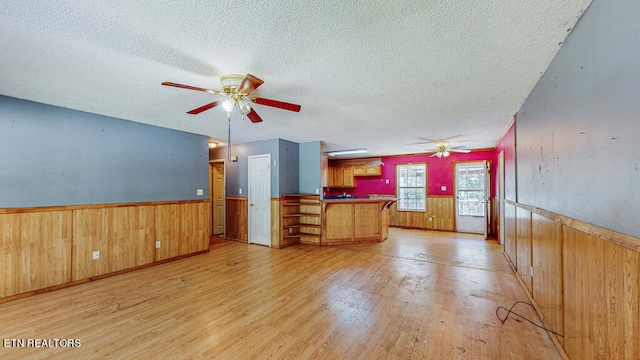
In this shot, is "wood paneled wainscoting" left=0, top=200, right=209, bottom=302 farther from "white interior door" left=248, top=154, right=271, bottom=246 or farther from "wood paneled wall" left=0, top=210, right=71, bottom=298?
"white interior door" left=248, top=154, right=271, bottom=246

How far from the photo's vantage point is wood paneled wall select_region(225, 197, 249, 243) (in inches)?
232

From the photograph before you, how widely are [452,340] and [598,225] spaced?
139 centimetres

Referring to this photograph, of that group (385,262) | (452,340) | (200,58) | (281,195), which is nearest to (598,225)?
(452,340)

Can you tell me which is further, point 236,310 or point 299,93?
point 299,93

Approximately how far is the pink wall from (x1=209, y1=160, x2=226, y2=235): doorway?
376cm

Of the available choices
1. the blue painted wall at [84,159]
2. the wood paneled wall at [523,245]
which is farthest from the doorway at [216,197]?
the wood paneled wall at [523,245]

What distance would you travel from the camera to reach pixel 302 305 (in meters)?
2.69

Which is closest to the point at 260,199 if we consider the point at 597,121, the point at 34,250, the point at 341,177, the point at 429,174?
the point at 34,250

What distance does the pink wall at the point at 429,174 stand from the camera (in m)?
6.99

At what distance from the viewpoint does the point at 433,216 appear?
24.2 ft

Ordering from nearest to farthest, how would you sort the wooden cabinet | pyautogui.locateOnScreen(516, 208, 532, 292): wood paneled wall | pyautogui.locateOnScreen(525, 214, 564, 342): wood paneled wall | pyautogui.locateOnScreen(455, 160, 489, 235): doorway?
pyautogui.locateOnScreen(525, 214, 564, 342): wood paneled wall, pyautogui.locateOnScreen(516, 208, 532, 292): wood paneled wall, pyautogui.locateOnScreen(455, 160, 489, 235): doorway, the wooden cabinet

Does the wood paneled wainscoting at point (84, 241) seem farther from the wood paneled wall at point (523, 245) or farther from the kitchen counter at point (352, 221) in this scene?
the wood paneled wall at point (523, 245)

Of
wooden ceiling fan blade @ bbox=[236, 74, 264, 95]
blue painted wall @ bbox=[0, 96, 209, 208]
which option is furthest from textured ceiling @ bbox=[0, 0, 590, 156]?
blue painted wall @ bbox=[0, 96, 209, 208]

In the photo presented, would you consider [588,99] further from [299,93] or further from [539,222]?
[299,93]
